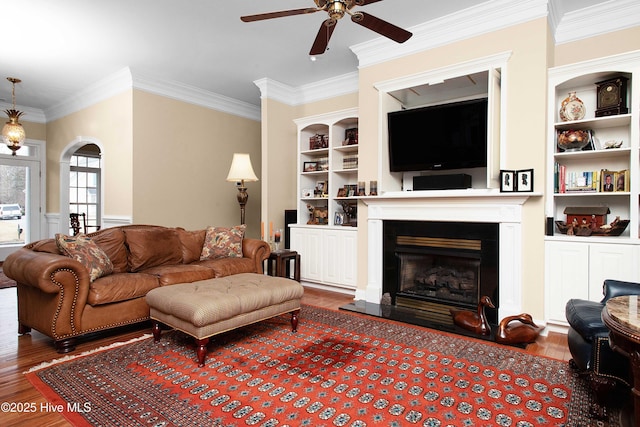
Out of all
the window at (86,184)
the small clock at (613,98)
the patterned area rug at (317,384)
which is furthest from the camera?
the window at (86,184)

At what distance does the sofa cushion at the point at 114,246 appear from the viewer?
346 cm

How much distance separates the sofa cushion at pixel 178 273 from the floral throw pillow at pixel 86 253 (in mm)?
433

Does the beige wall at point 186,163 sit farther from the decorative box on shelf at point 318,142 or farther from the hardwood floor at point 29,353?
the hardwood floor at point 29,353

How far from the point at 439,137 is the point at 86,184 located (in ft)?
26.1

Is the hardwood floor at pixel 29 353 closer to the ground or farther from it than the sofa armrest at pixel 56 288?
closer to the ground

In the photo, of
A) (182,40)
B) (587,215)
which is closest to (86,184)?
(182,40)

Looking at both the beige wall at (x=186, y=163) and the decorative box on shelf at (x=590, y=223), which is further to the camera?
the beige wall at (x=186, y=163)

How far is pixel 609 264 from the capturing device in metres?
2.95

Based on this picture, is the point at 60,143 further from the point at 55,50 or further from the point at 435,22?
the point at 435,22

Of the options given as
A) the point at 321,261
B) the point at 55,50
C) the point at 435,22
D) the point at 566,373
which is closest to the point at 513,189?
the point at 566,373

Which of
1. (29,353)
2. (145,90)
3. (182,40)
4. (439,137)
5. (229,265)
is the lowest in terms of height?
(29,353)

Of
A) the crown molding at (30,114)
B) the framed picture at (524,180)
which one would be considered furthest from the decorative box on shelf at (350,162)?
the crown molding at (30,114)

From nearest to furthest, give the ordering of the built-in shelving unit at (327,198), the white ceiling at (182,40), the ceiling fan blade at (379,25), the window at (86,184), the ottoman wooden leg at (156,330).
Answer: the ceiling fan blade at (379,25)
the ottoman wooden leg at (156,330)
the white ceiling at (182,40)
the built-in shelving unit at (327,198)
the window at (86,184)

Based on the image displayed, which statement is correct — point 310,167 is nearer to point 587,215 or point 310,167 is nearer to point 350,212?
point 350,212
